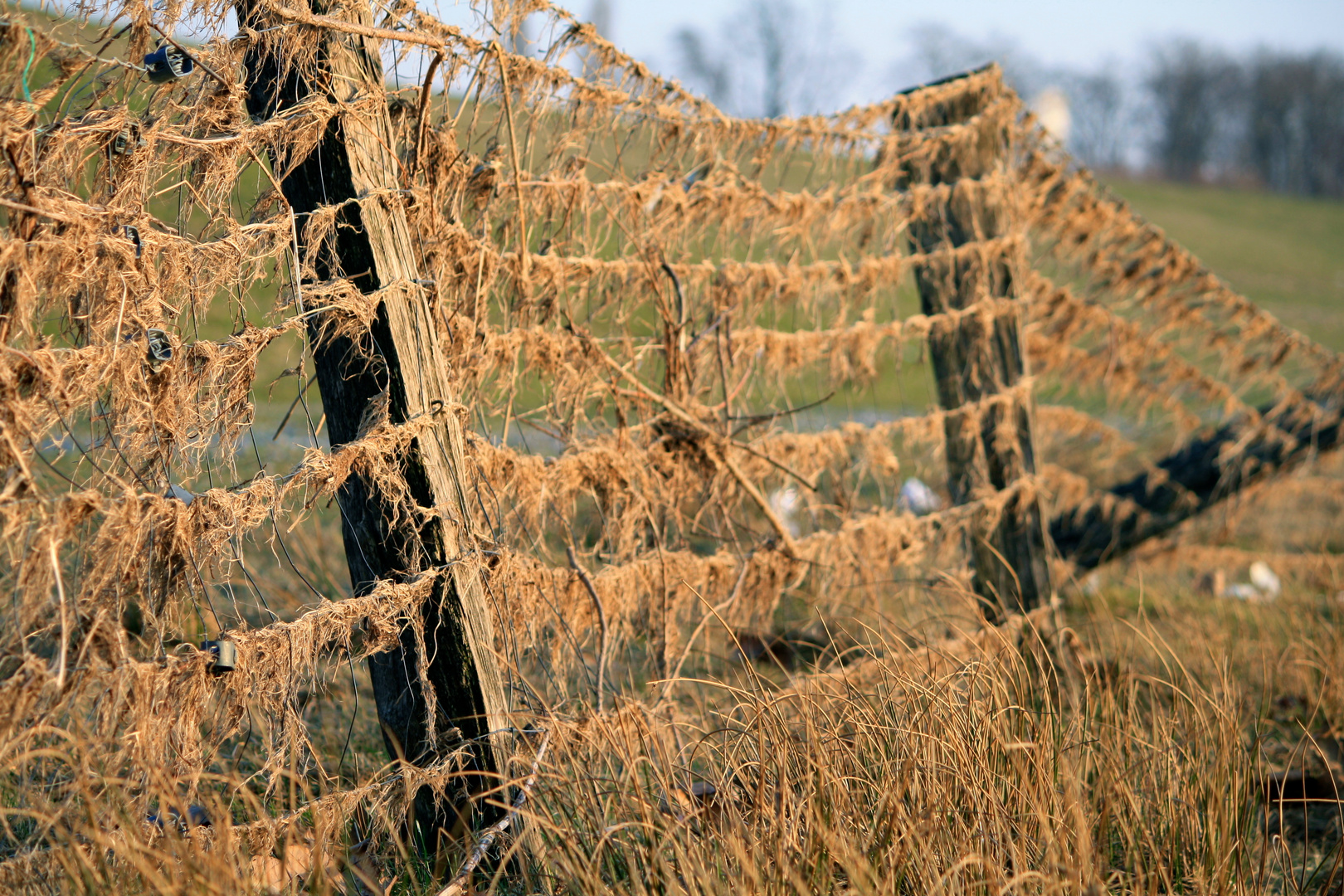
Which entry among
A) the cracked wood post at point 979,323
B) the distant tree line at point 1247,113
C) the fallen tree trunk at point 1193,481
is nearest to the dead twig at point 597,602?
the cracked wood post at point 979,323

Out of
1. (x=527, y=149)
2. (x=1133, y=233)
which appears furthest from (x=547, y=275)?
(x=1133, y=233)

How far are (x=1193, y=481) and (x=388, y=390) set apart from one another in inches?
131

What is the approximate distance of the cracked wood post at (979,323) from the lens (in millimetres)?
2668

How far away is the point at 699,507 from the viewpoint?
2.18 meters

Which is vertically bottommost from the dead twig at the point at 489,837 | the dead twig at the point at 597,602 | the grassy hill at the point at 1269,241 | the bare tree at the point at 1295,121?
the dead twig at the point at 489,837

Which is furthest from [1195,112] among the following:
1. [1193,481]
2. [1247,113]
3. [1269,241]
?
[1193,481]

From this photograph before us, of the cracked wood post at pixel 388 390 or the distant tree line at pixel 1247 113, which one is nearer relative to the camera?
the cracked wood post at pixel 388 390

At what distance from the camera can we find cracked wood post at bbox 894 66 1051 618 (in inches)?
105

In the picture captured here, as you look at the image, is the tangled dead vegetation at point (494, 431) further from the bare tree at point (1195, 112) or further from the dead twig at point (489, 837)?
the bare tree at point (1195, 112)

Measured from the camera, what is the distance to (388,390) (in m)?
1.42

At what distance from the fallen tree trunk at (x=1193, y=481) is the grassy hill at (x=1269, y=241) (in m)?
14.5

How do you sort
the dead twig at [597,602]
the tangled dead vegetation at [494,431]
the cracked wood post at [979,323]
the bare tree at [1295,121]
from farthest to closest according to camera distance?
the bare tree at [1295,121] < the cracked wood post at [979,323] < the dead twig at [597,602] < the tangled dead vegetation at [494,431]

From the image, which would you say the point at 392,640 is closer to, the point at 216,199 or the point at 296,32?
the point at 216,199

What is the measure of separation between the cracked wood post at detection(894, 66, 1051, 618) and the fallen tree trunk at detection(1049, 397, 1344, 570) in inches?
31.2
